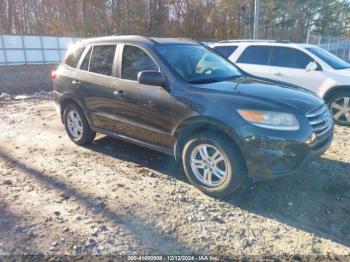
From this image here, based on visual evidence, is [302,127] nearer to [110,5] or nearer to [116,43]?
[116,43]

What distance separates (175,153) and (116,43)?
1867mm

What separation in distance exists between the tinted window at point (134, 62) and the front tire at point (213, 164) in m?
1.17

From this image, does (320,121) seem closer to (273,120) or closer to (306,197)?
(273,120)

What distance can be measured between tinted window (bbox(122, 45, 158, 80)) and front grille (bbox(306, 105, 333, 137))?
1.94 metres

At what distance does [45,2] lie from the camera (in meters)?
24.1

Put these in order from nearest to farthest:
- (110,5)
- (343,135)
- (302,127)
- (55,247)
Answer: (55,247) < (302,127) < (343,135) < (110,5)

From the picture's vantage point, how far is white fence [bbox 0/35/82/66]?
57.6 ft

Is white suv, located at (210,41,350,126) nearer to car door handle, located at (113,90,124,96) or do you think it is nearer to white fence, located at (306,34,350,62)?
car door handle, located at (113,90,124,96)

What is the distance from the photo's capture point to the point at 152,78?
3.89 m

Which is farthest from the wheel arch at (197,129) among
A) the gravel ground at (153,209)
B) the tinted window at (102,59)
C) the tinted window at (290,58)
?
the tinted window at (290,58)

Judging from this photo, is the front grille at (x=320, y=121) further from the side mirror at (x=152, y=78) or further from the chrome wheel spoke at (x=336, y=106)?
the chrome wheel spoke at (x=336, y=106)

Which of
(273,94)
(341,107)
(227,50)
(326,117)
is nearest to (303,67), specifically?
(341,107)

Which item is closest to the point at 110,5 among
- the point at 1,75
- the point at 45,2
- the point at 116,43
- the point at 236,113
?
the point at 45,2

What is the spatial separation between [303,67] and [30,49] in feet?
52.2
